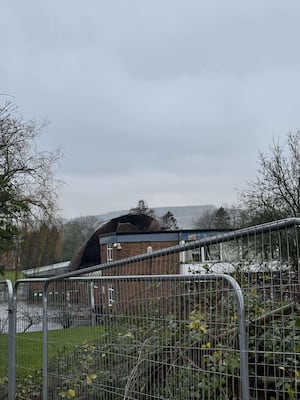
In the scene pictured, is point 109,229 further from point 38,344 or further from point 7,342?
point 38,344

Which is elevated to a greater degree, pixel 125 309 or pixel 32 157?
pixel 32 157

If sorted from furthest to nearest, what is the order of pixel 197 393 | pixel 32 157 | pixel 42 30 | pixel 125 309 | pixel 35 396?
pixel 32 157 < pixel 42 30 < pixel 35 396 < pixel 125 309 < pixel 197 393

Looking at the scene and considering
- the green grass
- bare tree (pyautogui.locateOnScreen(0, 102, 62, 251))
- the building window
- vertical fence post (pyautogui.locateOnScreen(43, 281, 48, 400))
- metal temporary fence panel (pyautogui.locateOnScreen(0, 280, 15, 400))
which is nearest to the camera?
the green grass

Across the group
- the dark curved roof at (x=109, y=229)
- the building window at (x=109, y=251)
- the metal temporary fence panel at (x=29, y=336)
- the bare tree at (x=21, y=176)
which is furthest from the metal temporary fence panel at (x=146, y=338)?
the dark curved roof at (x=109, y=229)

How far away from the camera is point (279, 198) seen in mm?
16469

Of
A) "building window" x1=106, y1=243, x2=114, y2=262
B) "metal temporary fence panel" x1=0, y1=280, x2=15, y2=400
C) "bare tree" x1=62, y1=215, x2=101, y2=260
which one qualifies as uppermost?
"bare tree" x1=62, y1=215, x2=101, y2=260

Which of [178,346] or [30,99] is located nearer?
[178,346]

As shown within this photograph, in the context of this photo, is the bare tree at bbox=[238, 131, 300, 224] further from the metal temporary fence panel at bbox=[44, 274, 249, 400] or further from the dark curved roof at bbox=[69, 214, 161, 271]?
the metal temporary fence panel at bbox=[44, 274, 249, 400]

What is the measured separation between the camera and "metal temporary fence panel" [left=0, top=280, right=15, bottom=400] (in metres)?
4.44

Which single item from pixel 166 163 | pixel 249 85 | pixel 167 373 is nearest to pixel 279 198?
pixel 166 163

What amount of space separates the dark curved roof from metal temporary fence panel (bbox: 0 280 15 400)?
60.2ft

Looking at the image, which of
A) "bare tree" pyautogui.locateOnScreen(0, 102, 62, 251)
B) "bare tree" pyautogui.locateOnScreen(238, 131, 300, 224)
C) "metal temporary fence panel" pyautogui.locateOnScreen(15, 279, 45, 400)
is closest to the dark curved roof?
"bare tree" pyautogui.locateOnScreen(238, 131, 300, 224)

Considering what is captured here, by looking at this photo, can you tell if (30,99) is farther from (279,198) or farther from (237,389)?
(237,389)

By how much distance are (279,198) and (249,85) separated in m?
6.26
